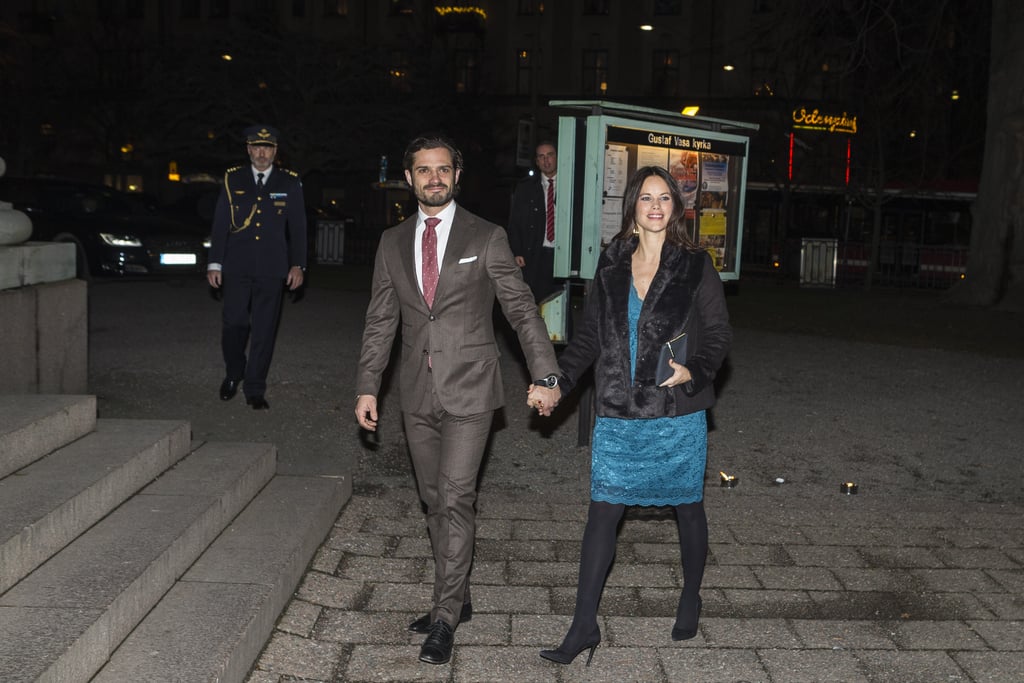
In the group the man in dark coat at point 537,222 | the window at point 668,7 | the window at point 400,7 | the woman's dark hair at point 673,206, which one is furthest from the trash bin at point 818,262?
the window at point 400,7

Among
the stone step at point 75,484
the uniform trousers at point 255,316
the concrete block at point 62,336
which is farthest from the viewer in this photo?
the uniform trousers at point 255,316

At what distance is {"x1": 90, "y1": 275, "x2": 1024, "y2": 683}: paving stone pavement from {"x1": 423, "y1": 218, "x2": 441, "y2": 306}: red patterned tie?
136 cm

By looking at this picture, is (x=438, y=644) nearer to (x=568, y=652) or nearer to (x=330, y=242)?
(x=568, y=652)

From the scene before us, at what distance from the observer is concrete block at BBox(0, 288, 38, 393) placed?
6680 mm

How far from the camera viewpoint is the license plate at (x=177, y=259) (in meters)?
18.1

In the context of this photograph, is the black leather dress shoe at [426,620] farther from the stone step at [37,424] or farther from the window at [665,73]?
the window at [665,73]

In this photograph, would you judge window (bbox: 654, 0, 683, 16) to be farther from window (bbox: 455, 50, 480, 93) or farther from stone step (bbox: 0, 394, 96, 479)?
stone step (bbox: 0, 394, 96, 479)

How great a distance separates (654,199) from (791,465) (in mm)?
3712

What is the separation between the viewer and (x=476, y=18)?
5009cm

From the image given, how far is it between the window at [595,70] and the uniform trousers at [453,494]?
157 ft

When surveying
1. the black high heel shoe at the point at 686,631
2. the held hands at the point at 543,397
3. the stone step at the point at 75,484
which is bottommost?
the black high heel shoe at the point at 686,631

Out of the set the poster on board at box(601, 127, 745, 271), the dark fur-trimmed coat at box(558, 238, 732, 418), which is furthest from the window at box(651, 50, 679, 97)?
the dark fur-trimmed coat at box(558, 238, 732, 418)

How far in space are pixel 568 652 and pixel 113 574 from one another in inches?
65.5

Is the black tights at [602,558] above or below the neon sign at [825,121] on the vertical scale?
below
